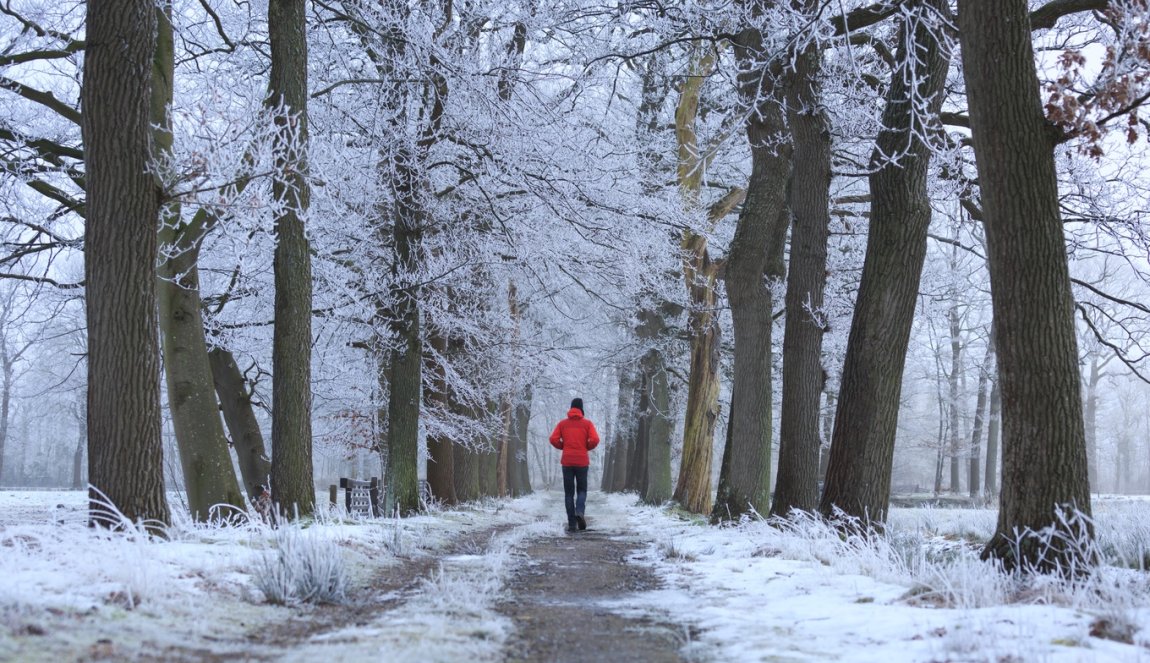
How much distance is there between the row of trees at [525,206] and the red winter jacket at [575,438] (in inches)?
76.3

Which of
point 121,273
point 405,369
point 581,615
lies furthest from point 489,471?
point 581,615

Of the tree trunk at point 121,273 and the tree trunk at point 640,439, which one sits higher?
the tree trunk at point 121,273

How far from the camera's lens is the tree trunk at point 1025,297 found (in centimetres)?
524

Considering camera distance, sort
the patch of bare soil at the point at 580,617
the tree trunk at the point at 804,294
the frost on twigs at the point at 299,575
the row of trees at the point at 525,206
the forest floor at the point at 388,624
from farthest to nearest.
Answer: the tree trunk at the point at 804,294 → the row of trees at the point at 525,206 → the frost on twigs at the point at 299,575 → the patch of bare soil at the point at 580,617 → the forest floor at the point at 388,624

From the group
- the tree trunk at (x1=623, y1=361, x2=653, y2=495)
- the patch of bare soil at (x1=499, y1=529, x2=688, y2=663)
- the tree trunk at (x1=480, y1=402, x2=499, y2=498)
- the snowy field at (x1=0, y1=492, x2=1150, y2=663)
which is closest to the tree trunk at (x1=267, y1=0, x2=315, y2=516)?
the snowy field at (x1=0, y1=492, x2=1150, y2=663)

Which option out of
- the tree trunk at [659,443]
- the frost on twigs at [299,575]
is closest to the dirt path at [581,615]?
the frost on twigs at [299,575]

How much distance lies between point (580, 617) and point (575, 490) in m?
8.08

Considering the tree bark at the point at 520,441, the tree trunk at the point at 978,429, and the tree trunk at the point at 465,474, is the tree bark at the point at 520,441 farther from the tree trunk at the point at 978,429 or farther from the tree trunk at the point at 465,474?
the tree trunk at the point at 978,429

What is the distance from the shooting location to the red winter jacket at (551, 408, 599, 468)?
1270 cm

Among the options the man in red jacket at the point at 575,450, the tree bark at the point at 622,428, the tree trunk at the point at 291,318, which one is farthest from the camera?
the tree bark at the point at 622,428

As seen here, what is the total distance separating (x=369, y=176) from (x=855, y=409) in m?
6.70

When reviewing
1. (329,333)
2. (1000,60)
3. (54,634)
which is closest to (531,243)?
(329,333)

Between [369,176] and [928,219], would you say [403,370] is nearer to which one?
[369,176]

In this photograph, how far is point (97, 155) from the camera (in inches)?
244
